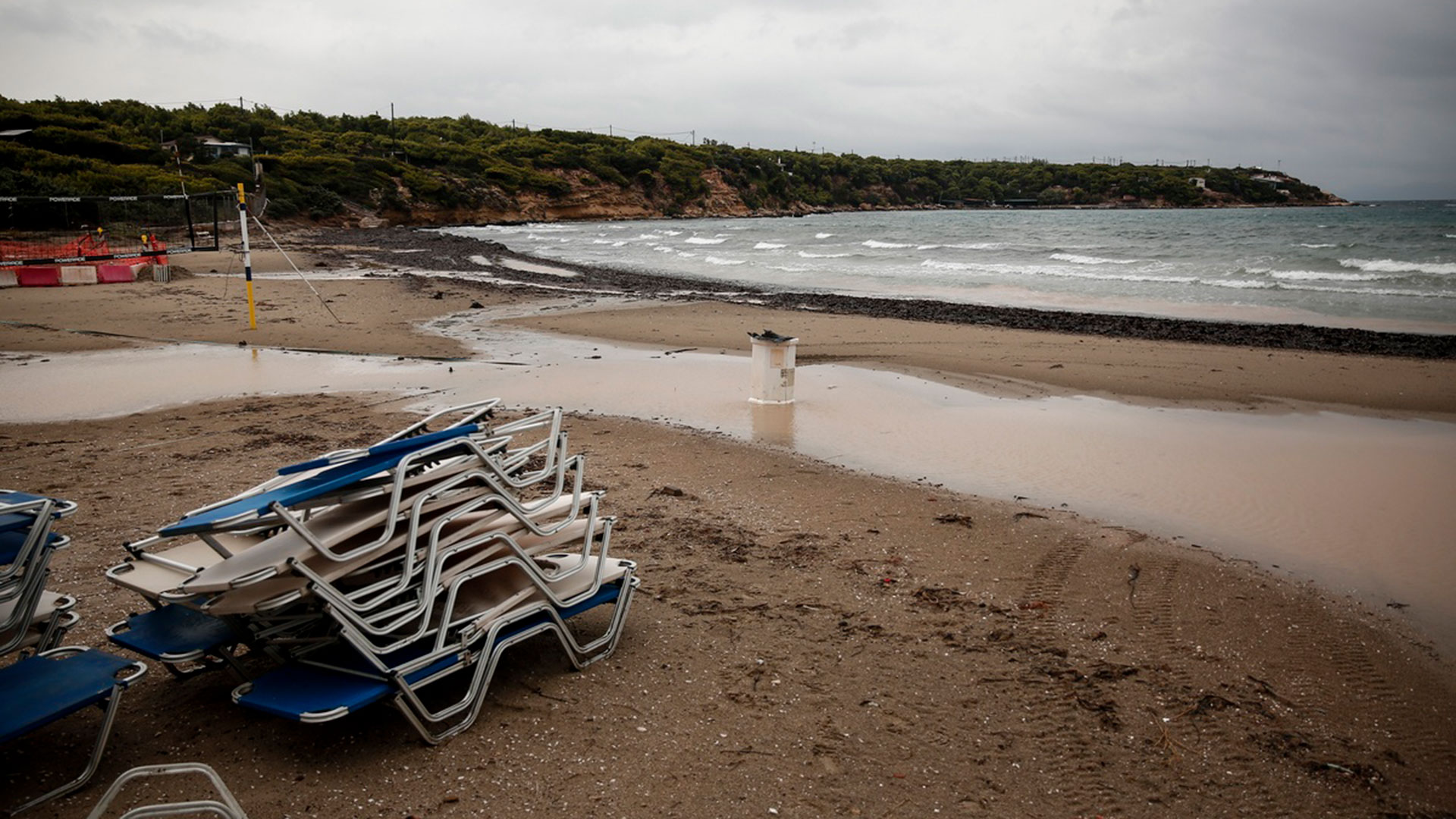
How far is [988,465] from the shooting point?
810 centimetres

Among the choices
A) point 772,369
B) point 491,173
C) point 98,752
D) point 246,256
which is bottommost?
point 98,752

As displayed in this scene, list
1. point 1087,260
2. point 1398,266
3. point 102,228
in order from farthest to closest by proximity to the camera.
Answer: point 1087,260, point 1398,266, point 102,228

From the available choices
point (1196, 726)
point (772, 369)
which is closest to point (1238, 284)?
point (772, 369)

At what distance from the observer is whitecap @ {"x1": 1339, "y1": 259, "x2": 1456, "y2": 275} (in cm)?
3116

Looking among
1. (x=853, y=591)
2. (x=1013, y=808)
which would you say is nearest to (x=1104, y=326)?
(x=853, y=591)

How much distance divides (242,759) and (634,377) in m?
8.71

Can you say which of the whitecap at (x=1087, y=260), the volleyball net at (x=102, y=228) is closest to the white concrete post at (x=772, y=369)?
the volleyball net at (x=102, y=228)

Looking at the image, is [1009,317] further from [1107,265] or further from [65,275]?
[65,275]

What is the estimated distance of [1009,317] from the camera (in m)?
20.0

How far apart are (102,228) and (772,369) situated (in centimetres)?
3102

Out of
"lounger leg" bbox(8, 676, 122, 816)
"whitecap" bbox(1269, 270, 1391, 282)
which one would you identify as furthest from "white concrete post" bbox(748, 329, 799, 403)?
"whitecap" bbox(1269, 270, 1391, 282)

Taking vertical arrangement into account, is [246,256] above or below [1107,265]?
above

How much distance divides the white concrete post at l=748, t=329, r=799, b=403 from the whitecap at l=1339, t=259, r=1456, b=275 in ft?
98.6

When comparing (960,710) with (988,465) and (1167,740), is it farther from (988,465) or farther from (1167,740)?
(988,465)
